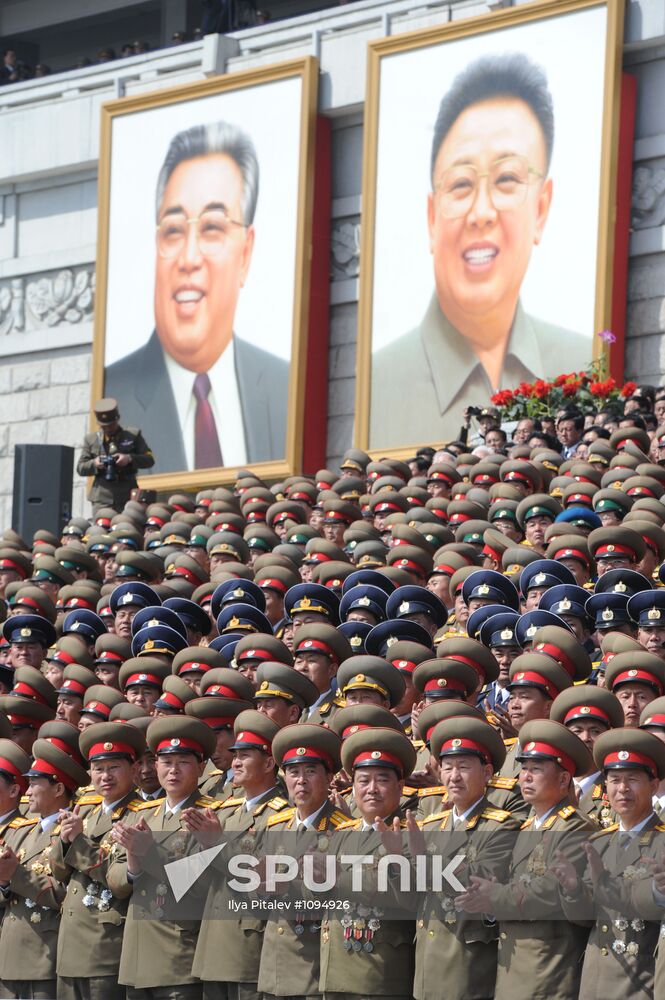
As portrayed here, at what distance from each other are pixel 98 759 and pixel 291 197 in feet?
49.2

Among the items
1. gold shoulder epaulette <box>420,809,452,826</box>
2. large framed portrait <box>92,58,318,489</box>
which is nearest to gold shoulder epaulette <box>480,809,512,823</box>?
gold shoulder epaulette <box>420,809,452,826</box>

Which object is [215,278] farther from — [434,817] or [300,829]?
[434,817]

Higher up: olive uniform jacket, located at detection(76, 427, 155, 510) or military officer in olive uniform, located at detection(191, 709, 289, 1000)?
olive uniform jacket, located at detection(76, 427, 155, 510)

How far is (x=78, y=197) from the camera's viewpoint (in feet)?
82.7

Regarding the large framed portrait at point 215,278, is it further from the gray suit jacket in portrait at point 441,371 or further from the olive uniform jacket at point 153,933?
the olive uniform jacket at point 153,933

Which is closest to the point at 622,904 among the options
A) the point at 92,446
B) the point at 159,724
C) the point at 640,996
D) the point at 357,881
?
the point at 640,996

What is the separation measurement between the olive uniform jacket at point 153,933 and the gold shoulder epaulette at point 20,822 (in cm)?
71

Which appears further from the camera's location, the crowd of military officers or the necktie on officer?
the necktie on officer

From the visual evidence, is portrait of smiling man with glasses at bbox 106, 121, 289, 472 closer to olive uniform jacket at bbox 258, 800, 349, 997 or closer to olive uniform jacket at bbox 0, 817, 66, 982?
olive uniform jacket at bbox 0, 817, 66, 982

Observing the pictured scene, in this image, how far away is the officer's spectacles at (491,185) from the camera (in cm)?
1981

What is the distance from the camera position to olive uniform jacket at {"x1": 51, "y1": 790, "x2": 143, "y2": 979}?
7.45 metres

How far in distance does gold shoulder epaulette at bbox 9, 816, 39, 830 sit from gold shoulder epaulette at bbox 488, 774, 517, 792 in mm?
2093

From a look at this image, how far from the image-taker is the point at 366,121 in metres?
21.4

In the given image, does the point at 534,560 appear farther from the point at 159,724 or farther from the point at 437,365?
the point at 437,365
